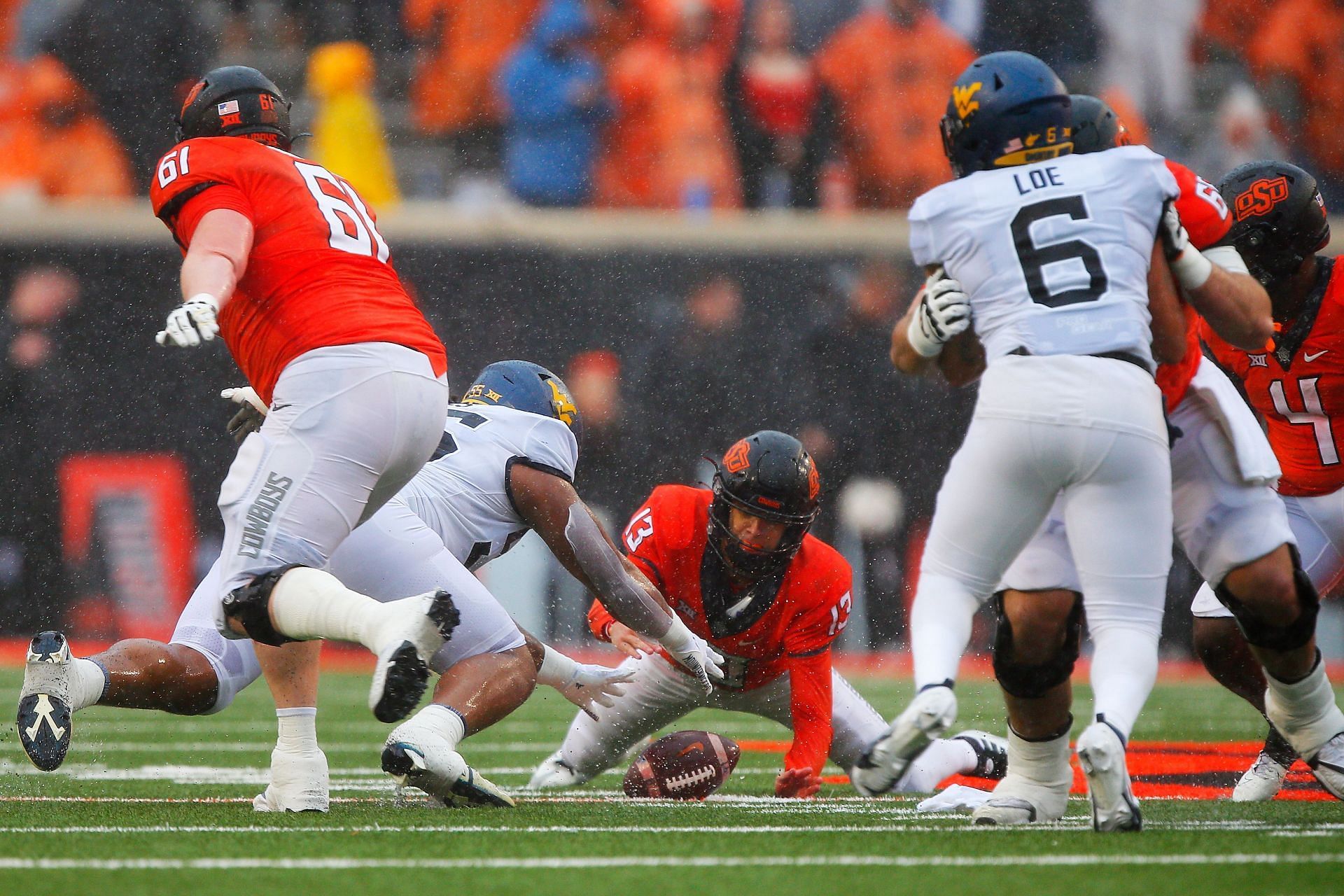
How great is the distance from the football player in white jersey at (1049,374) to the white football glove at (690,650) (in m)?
0.98

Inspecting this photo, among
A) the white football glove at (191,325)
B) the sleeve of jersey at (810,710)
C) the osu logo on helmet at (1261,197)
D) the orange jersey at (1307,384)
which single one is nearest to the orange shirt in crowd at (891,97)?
the orange jersey at (1307,384)

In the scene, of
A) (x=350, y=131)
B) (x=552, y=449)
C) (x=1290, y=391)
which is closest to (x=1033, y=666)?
(x=552, y=449)

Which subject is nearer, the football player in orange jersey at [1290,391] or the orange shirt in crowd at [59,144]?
the football player in orange jersey at [1290,391]

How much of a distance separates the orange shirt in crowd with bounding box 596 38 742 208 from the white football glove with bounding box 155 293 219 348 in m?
6.67

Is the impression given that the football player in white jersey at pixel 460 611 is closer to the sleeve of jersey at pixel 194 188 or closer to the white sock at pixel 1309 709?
the sleeve of jersey at pixel 194 188

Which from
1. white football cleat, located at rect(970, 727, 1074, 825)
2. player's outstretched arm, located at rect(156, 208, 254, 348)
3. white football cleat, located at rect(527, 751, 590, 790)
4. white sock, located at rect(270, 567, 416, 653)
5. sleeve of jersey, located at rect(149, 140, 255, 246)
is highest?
sleeve of jersey, located at rect(149, 140, 255, 246)

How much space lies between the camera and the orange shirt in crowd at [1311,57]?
34.2 ft

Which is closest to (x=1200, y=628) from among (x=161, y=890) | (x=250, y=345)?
(x=250, y=345)

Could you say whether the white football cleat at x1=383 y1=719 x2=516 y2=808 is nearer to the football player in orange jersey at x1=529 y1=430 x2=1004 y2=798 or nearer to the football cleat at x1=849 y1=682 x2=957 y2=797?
the football player in orange jersey at x1=529 y1=430 x2=1004 y2=798

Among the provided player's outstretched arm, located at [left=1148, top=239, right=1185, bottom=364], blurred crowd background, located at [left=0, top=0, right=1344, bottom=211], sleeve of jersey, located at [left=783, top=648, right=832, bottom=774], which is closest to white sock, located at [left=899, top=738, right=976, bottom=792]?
sleeve of jersey, located at [left=783, top=648, right=832, bottom=774]

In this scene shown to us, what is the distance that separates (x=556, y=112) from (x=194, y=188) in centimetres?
638

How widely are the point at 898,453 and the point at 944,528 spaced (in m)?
6.01

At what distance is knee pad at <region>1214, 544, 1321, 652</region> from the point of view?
3.55 meters

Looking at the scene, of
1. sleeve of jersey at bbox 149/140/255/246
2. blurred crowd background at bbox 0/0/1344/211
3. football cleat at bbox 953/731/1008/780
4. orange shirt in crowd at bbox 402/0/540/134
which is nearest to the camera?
sleeve of jersey at bbox 149/140/255/246
